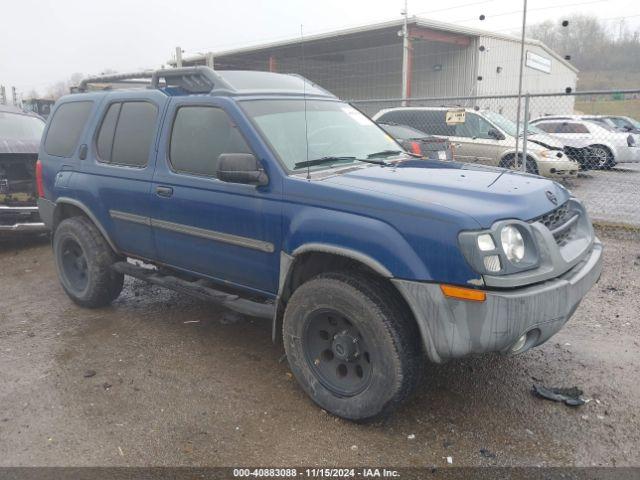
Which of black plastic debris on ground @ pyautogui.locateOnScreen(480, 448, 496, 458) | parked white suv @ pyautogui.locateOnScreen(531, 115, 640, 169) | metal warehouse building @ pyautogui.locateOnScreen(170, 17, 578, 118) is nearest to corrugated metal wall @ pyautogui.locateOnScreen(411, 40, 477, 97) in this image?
metal warehouse building @ pyautogui.locateOnScreen(170, 17, 578, 118)

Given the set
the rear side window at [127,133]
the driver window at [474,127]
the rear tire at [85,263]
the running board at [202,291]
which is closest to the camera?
the running board at [202,291]

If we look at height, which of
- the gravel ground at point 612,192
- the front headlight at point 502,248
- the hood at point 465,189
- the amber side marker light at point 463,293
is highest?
the hood at point 465,189

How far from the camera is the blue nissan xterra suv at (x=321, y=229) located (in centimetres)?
269

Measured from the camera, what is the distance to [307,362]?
328 centimetres

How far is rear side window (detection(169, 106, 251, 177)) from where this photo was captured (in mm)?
3664

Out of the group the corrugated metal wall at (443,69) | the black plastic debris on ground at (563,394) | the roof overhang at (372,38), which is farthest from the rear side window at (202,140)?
the corrugated metal wall at (443,69)

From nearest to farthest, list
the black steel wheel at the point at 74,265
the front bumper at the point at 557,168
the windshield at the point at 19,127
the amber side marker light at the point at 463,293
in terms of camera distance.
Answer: the amber side marker light at the point at 463,293
the black steel wheel at the point at 74,265
the windshield at the point at 19,127
the front bumper at the point at 557,168

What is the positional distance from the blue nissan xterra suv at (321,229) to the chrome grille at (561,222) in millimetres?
17

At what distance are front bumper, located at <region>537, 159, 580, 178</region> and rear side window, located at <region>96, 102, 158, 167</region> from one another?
905cm

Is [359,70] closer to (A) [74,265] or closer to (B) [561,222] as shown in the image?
(A) [74,265]

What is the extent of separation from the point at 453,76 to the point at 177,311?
76.9 ft

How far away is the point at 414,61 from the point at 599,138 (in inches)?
539

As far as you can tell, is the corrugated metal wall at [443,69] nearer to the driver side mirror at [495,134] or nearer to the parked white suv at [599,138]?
the parked white suv at [599,138]

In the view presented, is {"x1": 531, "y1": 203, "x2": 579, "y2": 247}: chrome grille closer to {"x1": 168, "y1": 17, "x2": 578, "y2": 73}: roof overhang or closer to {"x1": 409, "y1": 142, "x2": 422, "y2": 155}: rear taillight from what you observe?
{"x1": 409, "y1": 142, "x2": 422, "y2": 155}: rear taillight
